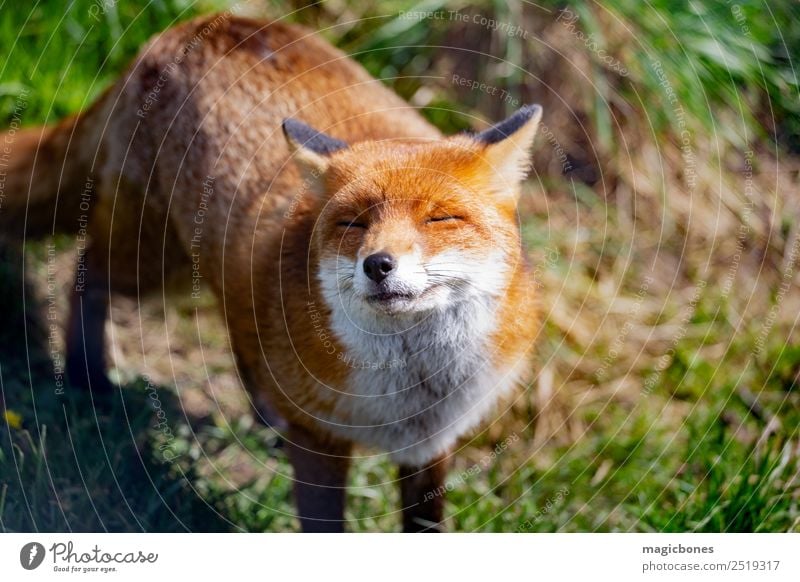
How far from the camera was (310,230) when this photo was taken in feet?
13.8

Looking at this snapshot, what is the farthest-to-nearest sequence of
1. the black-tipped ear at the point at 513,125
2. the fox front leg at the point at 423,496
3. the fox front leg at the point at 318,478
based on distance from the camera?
1. the fox front leg at the point at 423,496
2. the fox front leg at the point at 318,478
3. the black-tipped ear at the point at 513,125

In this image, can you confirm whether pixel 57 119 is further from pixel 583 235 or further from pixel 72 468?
pixel 583 235

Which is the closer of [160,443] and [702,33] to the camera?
[160,443]

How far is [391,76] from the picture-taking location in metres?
6.38

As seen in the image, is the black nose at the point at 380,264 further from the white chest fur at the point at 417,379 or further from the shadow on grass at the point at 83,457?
the shadow on grass at the point at 83,457

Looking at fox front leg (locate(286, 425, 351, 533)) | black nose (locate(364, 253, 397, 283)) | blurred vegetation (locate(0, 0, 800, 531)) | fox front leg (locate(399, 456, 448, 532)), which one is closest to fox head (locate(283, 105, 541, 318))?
black nose (locate(364, 253, 397, 283))

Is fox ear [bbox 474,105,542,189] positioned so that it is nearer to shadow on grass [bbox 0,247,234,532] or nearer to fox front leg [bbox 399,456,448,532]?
fox front leg [bbox 399,456,448,532]

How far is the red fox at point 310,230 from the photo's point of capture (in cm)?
381

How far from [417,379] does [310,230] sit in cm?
84

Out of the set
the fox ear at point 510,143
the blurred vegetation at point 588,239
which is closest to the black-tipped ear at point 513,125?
the fox ear at point 510,143

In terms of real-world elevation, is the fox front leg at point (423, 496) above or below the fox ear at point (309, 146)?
below
